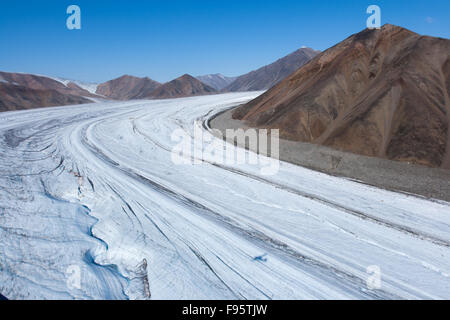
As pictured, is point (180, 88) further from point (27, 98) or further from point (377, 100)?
point (377, 100)

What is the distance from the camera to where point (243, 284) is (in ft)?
11.4

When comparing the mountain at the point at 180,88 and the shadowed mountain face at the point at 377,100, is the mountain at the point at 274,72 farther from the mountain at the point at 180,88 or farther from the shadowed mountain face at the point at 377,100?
the shadowed mountain face at the point at 377,100

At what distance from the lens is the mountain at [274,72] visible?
256 feet

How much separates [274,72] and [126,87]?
46.5m

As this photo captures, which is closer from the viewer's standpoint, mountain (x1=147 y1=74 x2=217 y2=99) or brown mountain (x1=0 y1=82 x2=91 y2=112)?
brown mountain (x1=0 y1=82 x2=91 y2=112)

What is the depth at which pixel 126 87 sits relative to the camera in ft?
265

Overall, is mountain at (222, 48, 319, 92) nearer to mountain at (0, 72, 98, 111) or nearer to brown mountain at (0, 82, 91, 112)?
mountain at (0, 72, 98, 111)

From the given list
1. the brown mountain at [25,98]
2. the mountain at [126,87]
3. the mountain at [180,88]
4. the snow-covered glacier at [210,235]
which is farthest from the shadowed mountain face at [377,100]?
the mountain at [126,87]

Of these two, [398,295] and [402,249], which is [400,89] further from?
[398,295]

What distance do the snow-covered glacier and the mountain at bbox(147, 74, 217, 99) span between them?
2032 inches

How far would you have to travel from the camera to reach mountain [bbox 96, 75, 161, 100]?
73.9m

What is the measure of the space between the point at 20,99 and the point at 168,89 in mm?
30300

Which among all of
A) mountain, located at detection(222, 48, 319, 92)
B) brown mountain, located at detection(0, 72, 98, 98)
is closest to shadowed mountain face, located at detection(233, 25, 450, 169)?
brown mountain, located at detection(0, 72, 98, 98)

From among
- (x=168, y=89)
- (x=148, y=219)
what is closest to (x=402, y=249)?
(x=148, y=219)
